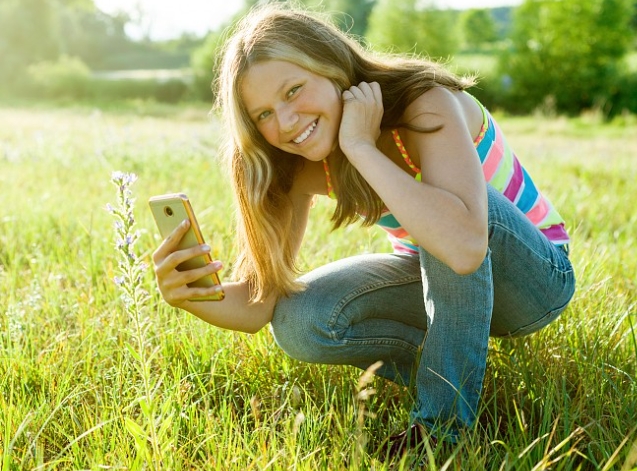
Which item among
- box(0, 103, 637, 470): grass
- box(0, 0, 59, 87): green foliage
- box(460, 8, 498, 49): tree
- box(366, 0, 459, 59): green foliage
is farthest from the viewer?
box(460, 8, 498, 49): tree

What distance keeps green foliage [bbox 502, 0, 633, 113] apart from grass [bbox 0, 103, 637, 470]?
2513 centimetres

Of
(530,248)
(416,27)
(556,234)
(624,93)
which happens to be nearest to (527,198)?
(556,234)

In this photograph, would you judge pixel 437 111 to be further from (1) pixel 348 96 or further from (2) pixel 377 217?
(2) pixel 377 217

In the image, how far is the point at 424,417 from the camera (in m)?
2.08

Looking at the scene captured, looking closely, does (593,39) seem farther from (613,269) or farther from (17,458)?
(17,458)

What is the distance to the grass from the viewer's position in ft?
5.90

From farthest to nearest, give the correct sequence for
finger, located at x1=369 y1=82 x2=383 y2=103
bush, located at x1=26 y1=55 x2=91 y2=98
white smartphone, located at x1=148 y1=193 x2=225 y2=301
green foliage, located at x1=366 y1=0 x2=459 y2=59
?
bush, located at x1=26 y1=55 x2=91 y2=98
green foliage, located at x1=366 y1=0 x2=459 y2=59
finger, located at x1=369 y1=82 x2=383 y2=103
white smartphone, located at x1=148 y1=193 x2=225 y2=301

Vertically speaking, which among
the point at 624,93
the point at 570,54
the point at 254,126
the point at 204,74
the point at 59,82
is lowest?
the point at 624,93

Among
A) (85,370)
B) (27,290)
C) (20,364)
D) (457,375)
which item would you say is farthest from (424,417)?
(27,290)

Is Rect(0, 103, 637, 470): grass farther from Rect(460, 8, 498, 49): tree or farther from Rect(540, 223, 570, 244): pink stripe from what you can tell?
Rect(460, 8, 498, 49): tree

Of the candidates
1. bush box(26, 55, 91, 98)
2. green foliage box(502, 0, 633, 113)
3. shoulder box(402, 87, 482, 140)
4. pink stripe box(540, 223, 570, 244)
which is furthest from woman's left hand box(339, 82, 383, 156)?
bush box(26, 55, 91, 98)

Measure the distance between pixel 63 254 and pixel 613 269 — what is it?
9.09 feet

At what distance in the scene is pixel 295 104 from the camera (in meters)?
2.24

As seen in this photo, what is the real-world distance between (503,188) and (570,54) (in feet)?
89.8
